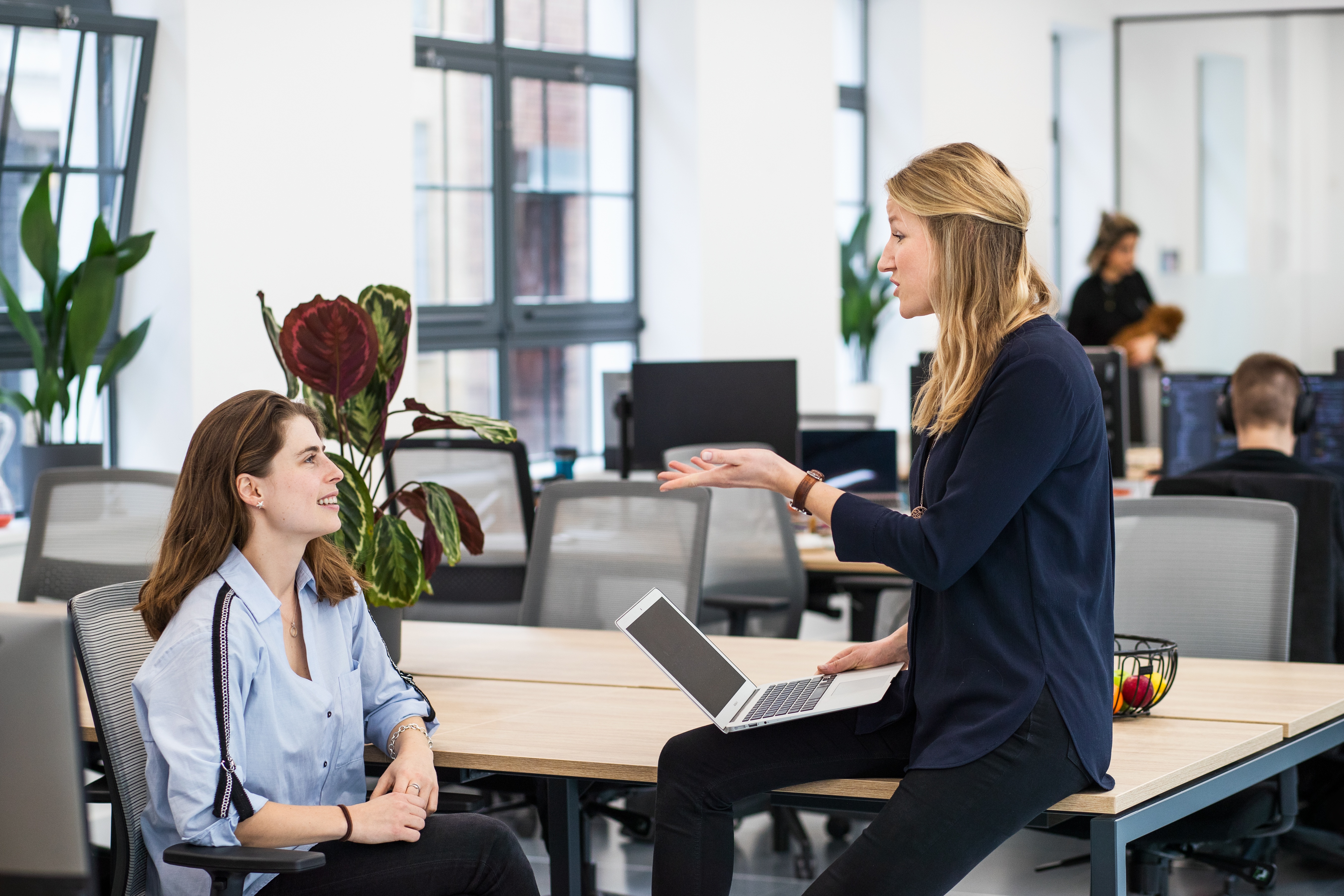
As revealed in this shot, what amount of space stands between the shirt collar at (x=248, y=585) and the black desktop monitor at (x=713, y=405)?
2.40 metres

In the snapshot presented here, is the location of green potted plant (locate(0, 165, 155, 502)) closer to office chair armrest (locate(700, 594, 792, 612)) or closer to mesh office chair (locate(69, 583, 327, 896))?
office chair armrest (locate(700, 594, 792, 612))

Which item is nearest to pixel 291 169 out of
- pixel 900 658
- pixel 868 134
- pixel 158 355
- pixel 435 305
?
pixel 158 355

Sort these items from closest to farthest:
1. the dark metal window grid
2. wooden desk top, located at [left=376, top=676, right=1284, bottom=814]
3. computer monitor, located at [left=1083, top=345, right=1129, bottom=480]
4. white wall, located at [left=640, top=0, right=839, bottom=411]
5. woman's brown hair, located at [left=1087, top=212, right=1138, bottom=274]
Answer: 1. wooden desk top, located at [left=376, top=676, right=1284, bottom=814]
2. computer monitor, located at [left=1083, top=345, right=1129, bottom=480]
3. the dark metal window grid
4. white wall, located at [left=640, top=0, right=839, bottom=411]
5. woman's brown hair, located at [left=1087, top=212, right=1138, bottom=274]

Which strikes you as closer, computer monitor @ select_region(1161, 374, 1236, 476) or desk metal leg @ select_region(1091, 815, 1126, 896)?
desk metal leg @ select_region(1091, 815, 1126, 896)

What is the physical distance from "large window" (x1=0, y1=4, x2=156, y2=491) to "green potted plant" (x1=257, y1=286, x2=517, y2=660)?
2.24 m

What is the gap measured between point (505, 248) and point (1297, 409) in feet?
11.2

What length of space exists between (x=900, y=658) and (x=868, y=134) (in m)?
6.04

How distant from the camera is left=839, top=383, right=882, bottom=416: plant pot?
24.1 ft

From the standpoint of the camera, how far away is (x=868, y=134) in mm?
7816

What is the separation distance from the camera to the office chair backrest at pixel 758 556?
380 centimetres

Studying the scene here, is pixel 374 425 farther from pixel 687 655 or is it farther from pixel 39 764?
pixel 39 764

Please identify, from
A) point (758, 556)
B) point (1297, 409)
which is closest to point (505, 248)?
point (758, 556)

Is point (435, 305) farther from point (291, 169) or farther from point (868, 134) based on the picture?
point (868, 134)

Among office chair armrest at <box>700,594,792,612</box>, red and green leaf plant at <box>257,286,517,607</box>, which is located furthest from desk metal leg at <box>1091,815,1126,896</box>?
office chair armrest at <box>700,594,792,612</box>
